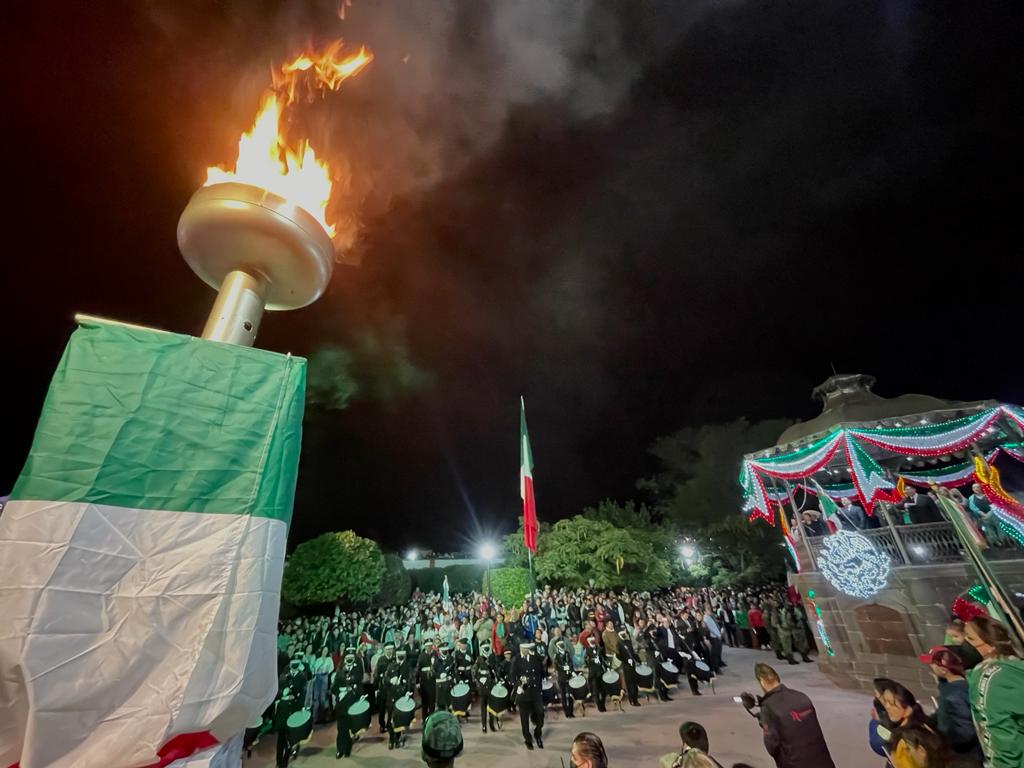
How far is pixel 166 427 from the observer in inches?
84.7

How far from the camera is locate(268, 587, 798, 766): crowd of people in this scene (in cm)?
831

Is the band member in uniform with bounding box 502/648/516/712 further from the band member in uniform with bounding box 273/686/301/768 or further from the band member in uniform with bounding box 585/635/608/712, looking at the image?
the band member in uniform with bounding box 273/686/301/768

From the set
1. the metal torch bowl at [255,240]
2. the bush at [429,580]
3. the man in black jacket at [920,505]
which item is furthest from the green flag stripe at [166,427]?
the bush at [429,580]

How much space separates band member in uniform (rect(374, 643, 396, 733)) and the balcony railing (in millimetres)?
12084

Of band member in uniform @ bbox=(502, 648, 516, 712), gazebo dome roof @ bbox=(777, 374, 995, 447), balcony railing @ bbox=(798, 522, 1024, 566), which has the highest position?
gazebo dome roof @ bbox=(777, 374, 995, 447)

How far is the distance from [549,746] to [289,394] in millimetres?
8823

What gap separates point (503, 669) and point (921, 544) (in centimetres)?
1058

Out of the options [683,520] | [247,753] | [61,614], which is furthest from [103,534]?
[683,520]

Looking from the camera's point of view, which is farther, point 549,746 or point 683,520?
point 683,520

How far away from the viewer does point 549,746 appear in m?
Result: 7.91

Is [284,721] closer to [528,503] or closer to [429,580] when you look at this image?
[528,503]

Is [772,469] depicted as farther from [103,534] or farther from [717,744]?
[103,534]

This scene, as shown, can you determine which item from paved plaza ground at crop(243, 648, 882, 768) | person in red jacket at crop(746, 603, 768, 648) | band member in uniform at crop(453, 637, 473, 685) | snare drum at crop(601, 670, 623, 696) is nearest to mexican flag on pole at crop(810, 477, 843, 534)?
paved plaza ground at crop(243, 648, 882, 768)

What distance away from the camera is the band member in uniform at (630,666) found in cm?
1036
